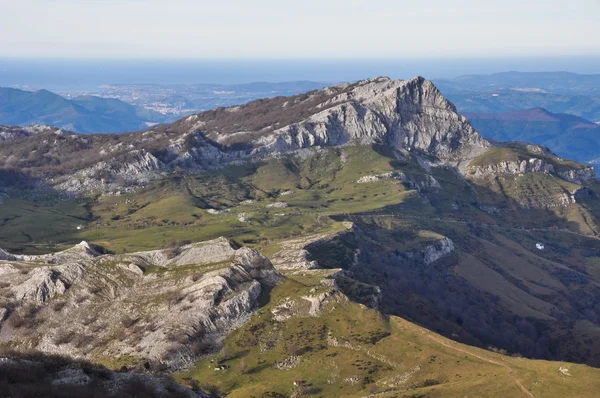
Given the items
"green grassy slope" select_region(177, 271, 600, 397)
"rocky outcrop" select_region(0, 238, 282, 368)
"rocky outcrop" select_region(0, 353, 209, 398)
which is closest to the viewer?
"rocky outcrop" select_region(0, 353, 209, 398)

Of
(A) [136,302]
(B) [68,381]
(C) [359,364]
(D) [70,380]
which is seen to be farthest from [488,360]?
(B) [68,381]

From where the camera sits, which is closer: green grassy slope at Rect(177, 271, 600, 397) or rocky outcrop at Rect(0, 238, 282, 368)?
green grassy slope at Rect(177, 271, 600, 397)

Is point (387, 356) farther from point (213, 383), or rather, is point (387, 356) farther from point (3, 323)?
point (3, 323)

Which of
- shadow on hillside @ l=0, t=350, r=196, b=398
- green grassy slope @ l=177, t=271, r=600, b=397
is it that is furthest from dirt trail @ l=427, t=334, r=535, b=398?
shadow on hillside @ l=0, t=350, r=196, b=398

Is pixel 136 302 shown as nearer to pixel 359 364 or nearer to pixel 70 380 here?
pixel 359 364

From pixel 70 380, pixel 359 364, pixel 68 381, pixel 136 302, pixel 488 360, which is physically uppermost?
pixel 68 381

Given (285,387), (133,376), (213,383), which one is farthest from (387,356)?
(133,376)

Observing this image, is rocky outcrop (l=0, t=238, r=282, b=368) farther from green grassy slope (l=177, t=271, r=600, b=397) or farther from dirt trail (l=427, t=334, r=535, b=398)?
dirt trail (l=427, t=334, r=535, b=398)

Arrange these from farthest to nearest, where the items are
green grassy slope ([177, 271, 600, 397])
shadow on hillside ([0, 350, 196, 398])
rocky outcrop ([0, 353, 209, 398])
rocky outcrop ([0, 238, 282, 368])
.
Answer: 1. rocky outcrop ([0, 238, 282, 368])
2. green grassy slope ([177, 271, 600, 397])
3. rocky outcrop ([0, 353, 209, 398])
4. shadow on hillside ([0, 350, 196, 398])

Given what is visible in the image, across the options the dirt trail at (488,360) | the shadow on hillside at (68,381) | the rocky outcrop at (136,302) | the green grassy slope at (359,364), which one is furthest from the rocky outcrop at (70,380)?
the dirt trail at (488,360)
